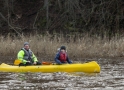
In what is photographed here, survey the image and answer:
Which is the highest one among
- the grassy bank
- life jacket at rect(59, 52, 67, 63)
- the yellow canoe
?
the grassy bank

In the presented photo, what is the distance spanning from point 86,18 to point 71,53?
9.72 meters

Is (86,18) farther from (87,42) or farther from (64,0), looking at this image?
(87,42)

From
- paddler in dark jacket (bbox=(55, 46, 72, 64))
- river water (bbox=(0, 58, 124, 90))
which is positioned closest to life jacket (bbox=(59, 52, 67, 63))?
paddler in dark jacket (bbox=(55, 46, 72, 64))

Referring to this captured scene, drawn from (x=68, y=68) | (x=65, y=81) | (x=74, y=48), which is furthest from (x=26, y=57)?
(x=74, y=48)

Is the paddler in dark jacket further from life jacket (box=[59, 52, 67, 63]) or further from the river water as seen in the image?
the river water

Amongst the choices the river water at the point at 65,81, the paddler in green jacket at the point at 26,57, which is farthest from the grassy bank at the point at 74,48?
the river water at the point at 65,81

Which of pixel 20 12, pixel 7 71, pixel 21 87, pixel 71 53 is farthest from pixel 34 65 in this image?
pixel 20 12

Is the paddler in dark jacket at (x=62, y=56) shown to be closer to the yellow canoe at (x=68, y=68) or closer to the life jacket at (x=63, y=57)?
the life jacket at (x=63, y=57)

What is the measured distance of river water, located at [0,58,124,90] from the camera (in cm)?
1254

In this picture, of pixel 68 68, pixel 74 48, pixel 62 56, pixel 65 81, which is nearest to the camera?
pixel 65 81

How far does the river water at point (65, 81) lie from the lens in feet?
41.1

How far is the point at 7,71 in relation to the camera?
16.7 meters

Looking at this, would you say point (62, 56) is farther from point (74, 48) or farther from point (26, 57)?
point (74, 48)

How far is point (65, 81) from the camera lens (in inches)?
543
